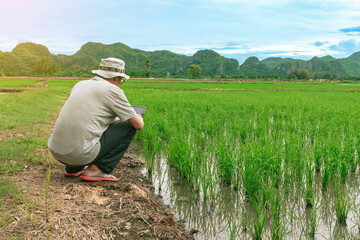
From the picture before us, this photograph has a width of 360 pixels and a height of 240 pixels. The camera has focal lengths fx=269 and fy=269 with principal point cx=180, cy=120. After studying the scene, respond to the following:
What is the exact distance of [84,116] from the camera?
227cm

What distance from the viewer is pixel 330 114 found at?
6.79 m

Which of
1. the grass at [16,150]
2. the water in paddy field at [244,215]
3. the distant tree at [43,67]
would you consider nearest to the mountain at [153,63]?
the distant tree at [43,67]

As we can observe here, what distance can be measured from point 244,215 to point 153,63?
335ft

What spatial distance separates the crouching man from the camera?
2.26 meters

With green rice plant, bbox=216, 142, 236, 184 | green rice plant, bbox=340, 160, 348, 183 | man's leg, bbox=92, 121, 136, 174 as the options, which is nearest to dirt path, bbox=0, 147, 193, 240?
man's leg, bbox=92, 121, 136, 174

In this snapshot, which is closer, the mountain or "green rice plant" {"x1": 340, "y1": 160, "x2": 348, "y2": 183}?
"green rice plant" {"x1": 340, "y1": 160, "x2": 348, "y2": 183}

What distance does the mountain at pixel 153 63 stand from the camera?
Answer: 7562 cm

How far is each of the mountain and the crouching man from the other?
225 feet

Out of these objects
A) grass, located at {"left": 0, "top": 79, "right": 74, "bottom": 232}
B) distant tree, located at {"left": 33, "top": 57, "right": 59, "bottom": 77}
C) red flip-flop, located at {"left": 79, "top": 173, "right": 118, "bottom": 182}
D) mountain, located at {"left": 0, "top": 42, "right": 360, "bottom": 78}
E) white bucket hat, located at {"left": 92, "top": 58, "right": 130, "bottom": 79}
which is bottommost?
red flip-flop, located at {"left": 79, "top": 173, "right": 118, "bottom": 182}

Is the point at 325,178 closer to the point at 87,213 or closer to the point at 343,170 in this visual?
the point at 343,170

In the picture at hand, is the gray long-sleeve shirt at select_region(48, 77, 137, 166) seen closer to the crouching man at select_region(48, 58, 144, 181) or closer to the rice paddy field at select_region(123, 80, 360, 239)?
the crouching man at select_region(48, 58, 144, 181)

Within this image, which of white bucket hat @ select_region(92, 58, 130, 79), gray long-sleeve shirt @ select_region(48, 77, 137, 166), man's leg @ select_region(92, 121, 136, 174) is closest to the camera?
gray long-sleeve shirt @ select_region(48, 77, 137, 166)

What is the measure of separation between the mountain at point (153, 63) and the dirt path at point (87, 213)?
68.6m

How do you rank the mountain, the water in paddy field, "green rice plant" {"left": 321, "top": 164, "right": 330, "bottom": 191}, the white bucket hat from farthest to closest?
1. the mountain
2. "green rice plant" {"left": 321, "top": 164, "right": 330, "bottom": 191}
3. the white bucket hat
4. the water in paddy field
